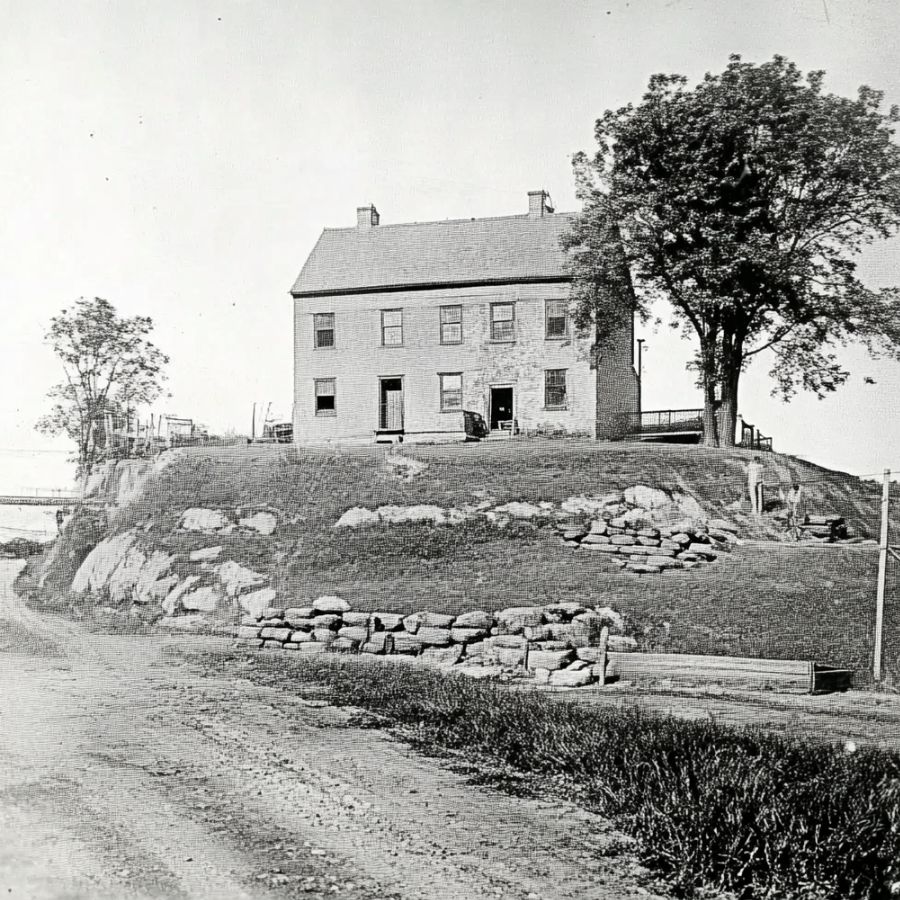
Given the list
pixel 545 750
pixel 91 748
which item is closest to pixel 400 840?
pixel 545 750

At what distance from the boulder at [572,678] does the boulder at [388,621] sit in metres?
2.45

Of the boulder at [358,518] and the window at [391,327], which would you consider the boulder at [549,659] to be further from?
the window at [391,327]

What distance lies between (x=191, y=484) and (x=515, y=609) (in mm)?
8095

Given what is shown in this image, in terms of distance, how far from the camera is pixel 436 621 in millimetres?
10711

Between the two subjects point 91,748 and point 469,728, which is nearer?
A: point 91,748

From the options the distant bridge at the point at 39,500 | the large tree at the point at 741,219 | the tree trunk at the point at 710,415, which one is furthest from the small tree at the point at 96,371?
the tree trunk at the point at 710,415

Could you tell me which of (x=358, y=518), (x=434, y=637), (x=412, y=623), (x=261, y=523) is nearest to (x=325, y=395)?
(x=261, y=523)

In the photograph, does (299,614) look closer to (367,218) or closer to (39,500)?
(39,500)

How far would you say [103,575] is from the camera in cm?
1445

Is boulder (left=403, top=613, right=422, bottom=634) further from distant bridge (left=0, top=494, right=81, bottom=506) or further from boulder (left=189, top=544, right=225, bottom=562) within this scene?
distant bridge (left=0, top=494, right=81, bottom=506)

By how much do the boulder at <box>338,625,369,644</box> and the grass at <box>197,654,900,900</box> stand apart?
2917 millimetres

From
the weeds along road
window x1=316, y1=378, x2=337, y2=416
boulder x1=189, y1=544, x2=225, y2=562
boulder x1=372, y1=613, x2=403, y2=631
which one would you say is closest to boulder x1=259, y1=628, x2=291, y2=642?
boulder x1=372, y1=613, x2=403, y2=631

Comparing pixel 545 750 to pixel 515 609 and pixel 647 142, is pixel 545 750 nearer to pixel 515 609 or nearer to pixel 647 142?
pixel 515 609

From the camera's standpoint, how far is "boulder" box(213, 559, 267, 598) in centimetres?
1304
